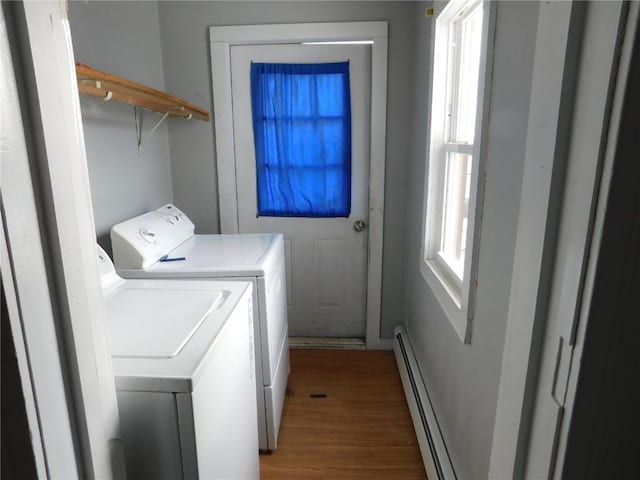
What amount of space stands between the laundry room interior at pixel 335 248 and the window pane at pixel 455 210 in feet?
0.06

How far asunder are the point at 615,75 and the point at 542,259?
20 centimetres

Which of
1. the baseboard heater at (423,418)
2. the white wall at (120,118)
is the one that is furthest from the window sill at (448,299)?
the white wall at (120,118)

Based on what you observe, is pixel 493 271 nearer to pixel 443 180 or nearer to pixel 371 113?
pixel 443 180

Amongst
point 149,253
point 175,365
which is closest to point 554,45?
point 175,365

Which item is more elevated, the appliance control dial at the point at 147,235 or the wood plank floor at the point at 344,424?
the appliance control dial at the point at 147,235

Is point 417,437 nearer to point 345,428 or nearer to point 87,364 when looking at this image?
point 345,428

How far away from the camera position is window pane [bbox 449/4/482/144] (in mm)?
1575

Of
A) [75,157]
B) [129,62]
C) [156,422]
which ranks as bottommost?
[156,422]

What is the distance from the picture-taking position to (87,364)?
1.70ft

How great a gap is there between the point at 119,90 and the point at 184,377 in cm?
113

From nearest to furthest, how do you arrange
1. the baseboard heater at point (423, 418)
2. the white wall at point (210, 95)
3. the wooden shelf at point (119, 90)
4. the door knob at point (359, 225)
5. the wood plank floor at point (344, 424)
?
the wooden shelf at point (119, 90) → the baseboard heater at point (423, 418) → the wood plank floor at point (344, 424) → the white wall at point (210, 95) → the door knob at point (359, 225)

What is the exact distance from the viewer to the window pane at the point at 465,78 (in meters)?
1.58

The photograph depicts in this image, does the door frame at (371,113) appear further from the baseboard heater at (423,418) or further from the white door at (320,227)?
the baseboard heater at (423,418)

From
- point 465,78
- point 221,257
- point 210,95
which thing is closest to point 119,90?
point 221,257
